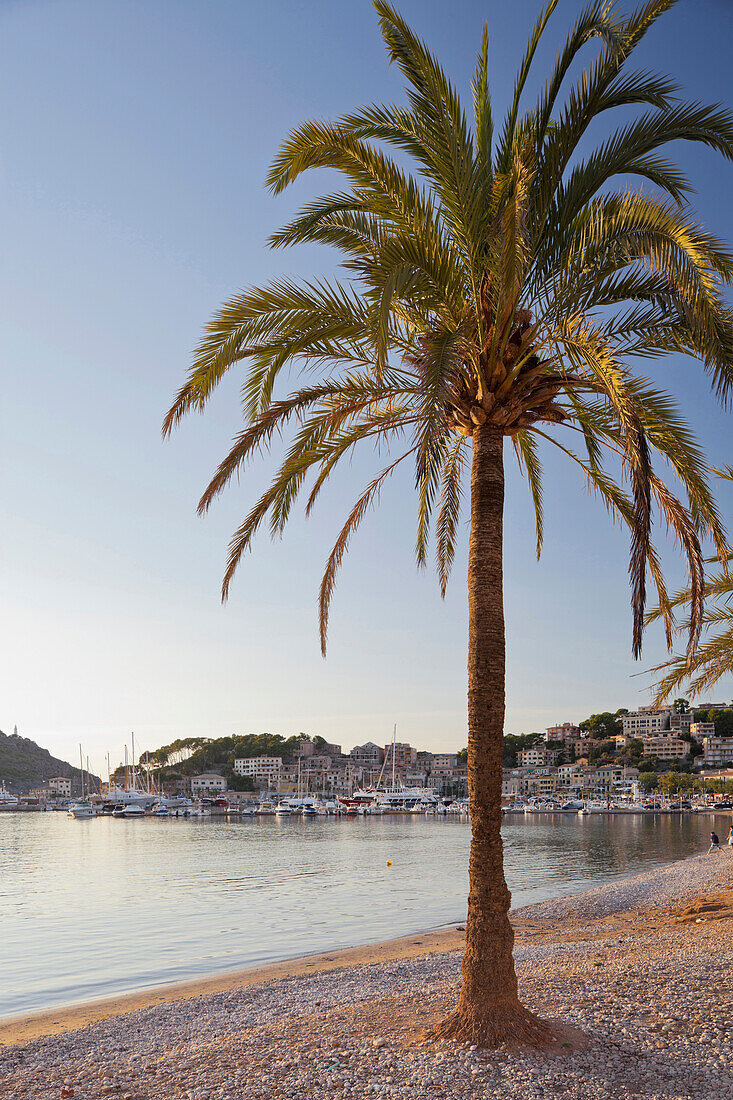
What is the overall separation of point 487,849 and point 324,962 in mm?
12959

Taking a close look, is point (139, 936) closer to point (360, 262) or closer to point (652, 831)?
point (360, 262)

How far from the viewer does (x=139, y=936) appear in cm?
2475

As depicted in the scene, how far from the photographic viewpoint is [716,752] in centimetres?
17950

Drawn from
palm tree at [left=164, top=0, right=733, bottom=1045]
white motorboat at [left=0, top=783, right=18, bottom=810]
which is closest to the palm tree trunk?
palm tree at [left=164, top=0, right=733, bottom=1045]

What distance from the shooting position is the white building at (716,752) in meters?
177

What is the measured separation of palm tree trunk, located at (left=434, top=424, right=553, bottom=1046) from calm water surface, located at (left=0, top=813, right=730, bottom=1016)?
12.1 meters

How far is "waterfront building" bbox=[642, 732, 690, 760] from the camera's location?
7205 inches

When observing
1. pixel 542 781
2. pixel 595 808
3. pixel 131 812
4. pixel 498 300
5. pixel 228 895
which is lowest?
pixel 542 781

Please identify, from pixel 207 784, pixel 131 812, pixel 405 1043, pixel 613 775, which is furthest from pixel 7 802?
pixel 405 1043

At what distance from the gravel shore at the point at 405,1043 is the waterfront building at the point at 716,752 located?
181 metres

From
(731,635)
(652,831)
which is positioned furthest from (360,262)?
(652,831)

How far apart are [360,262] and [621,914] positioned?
20817 mm

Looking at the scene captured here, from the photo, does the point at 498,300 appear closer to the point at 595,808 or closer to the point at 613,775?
the point at 595,808

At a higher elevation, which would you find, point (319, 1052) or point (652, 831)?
point (319, 1052)
